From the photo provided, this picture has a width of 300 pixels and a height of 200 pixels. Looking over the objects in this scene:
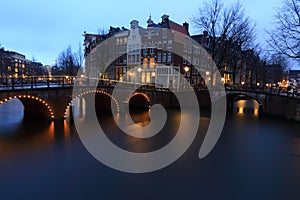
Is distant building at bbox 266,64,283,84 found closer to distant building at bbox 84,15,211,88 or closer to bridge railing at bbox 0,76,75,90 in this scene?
distant building at bbox 84,15,211,88

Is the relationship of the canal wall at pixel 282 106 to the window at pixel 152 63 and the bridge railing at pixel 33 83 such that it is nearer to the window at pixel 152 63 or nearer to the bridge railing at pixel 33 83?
the window at pixel 152 63

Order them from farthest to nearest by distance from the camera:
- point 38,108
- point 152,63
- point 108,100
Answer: point 152,63 → point 108,100 → point 38,108

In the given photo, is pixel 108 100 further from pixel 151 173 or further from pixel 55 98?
pixel 151 173

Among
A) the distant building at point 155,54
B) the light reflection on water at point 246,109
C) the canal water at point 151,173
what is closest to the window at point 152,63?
the distant building at point 155,54

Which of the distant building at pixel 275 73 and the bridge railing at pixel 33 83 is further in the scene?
the distant building at pixel 275 73

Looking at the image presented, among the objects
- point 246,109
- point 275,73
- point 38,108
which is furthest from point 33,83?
point 275,73

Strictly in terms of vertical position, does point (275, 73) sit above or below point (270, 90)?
above

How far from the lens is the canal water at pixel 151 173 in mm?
7820

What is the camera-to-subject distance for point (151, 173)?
9.45 meters

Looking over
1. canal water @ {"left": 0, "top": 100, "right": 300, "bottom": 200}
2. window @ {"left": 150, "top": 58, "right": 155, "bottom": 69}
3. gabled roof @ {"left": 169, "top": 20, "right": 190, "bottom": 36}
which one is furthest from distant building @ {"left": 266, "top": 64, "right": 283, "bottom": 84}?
canal water @ {"left": 0, "top": 100, "right": 300, "bottom": 200}

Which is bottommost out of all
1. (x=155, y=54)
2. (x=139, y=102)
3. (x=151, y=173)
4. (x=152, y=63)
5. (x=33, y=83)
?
(x=151, y=173)

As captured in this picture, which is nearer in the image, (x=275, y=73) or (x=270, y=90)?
(x=270, y=90)

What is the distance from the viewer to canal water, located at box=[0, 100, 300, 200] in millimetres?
7820

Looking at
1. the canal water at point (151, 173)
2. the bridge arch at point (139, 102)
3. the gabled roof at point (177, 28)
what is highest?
the gabled roof at point (177, 28)
